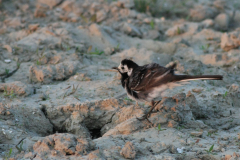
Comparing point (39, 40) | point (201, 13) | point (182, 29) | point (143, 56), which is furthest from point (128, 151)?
point (201, 13)

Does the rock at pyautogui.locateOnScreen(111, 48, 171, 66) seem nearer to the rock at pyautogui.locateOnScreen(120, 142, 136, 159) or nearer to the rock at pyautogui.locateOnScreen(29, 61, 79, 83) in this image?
the rock at pyautogui.locateOnScreen(29, 61, 79, 83)

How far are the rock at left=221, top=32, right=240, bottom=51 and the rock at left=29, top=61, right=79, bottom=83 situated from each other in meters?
3.09

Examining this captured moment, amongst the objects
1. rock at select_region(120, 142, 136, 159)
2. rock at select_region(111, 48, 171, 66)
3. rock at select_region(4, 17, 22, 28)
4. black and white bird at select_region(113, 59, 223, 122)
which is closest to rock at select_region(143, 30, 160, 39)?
rock at select_region(111, 48, 171, 66)

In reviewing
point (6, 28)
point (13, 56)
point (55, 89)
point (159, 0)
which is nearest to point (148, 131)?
point (55, 89)

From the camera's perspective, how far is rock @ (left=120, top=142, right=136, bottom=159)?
3.78 m

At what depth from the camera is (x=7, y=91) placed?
5211mm

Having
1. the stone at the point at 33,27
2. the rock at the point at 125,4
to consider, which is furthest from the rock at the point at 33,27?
the rock at the point at 125,4

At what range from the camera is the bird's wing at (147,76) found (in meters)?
4.70

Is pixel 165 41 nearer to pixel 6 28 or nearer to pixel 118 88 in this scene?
pixel 118 88

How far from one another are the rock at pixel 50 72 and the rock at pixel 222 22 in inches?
159

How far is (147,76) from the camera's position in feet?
15.9

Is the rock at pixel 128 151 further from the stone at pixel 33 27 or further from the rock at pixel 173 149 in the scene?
the stone at pixel 33 27

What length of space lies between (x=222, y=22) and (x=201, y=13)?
57 centimetres

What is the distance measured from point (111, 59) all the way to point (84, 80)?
1.00 m
